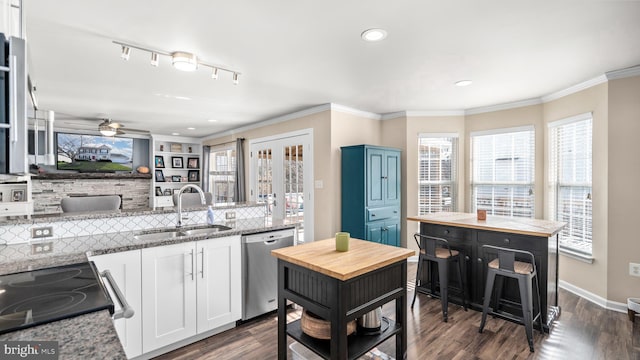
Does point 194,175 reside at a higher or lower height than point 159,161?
lower

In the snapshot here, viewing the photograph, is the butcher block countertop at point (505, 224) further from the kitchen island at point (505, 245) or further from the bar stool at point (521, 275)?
the bar stool at point (521, 275)

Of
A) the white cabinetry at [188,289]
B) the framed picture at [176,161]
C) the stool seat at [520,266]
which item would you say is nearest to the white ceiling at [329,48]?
the white cabinetry at [188,289]

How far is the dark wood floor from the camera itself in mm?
2301

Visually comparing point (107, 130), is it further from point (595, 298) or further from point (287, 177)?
point (595, 298)

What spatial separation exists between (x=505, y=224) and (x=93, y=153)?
25.7ft

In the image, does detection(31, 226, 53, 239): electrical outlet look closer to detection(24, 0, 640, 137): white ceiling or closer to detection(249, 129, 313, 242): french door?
detection(24, 0, 640, 137): white ceiling

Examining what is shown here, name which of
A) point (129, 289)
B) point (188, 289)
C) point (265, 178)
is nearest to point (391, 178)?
point (265, 178)

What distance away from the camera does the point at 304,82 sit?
3393 mm

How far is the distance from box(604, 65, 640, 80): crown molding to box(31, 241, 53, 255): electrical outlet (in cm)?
515

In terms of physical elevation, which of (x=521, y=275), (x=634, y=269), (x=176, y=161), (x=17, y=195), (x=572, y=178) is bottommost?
(x=634, y=269)

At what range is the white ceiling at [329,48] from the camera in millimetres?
1951

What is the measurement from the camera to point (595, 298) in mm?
3252

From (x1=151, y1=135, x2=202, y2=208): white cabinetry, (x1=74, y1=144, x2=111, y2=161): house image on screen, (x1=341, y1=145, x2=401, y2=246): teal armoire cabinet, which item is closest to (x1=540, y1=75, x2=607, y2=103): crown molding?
(x1=341, y1=145, x2=401, y2=246): teal armoire cabinet

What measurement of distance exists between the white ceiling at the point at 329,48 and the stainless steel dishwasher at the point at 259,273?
1697 millimetres
